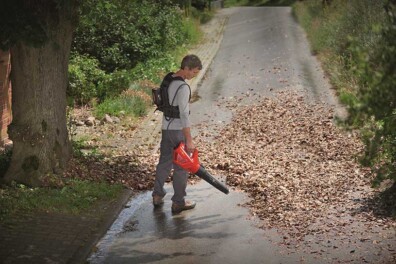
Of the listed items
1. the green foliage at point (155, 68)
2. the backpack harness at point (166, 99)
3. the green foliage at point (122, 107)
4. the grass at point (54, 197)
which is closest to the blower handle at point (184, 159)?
the backpack harness at point (166, 99)

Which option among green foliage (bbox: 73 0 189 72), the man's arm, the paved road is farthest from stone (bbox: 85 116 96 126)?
the man's arm

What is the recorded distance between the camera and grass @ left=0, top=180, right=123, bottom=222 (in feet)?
29.7

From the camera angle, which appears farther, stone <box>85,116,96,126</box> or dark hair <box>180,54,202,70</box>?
stone <box>85,116,96,126</box>

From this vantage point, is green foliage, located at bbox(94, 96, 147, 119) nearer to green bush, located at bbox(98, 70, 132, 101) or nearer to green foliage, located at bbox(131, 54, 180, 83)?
green bush, located at bbox(98, 70, 132, 101)

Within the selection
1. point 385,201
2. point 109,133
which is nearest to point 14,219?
point 385,201

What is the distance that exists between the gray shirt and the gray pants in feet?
0.37

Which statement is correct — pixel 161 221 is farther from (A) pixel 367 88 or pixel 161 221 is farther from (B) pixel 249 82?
(B) pixel 249 82

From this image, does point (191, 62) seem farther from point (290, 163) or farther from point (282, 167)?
point (290, 163)

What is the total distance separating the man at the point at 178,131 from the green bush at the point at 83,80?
8.85 m

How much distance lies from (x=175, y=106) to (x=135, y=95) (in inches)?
340

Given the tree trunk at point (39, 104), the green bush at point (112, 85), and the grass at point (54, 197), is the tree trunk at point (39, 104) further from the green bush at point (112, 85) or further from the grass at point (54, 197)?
the green bush at point (112, 85)

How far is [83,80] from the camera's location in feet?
59.6

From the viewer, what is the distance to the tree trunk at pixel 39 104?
32.0 feet

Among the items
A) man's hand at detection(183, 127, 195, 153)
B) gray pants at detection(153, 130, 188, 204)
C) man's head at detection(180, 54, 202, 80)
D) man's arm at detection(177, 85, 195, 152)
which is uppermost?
man's head at detection(180, 54, 202, 80)
